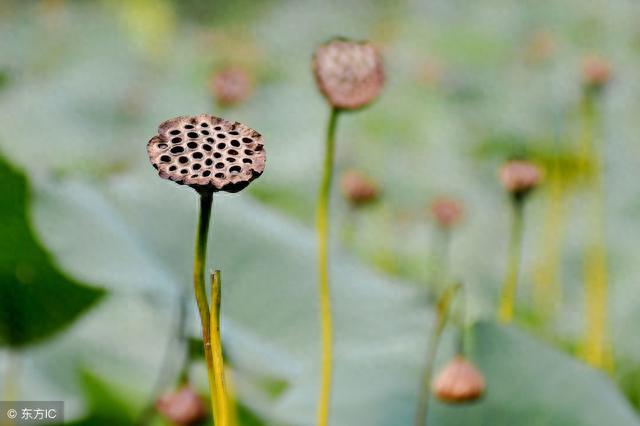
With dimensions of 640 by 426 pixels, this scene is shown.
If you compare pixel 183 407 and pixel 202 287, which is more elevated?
pixel 202 287

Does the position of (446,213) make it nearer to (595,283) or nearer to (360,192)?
(360,192)

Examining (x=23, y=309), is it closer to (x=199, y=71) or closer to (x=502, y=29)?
(x=199, y=71)

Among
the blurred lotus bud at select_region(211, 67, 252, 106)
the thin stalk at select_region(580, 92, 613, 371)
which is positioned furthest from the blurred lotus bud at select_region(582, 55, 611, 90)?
the blurred lotus bud at select_region(211, 67, 252, 106)

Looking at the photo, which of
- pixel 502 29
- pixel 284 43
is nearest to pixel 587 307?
pixel 502 29

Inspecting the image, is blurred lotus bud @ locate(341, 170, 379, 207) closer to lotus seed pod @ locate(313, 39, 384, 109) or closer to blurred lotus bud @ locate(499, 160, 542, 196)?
blurred lotus bud @ locate(499, 160, 542, 196)

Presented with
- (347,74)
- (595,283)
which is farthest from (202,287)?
(595,283)

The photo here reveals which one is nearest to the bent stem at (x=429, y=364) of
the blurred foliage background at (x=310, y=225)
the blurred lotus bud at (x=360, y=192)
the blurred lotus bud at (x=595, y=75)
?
the blurred foliage background at (x=310, y=225)
